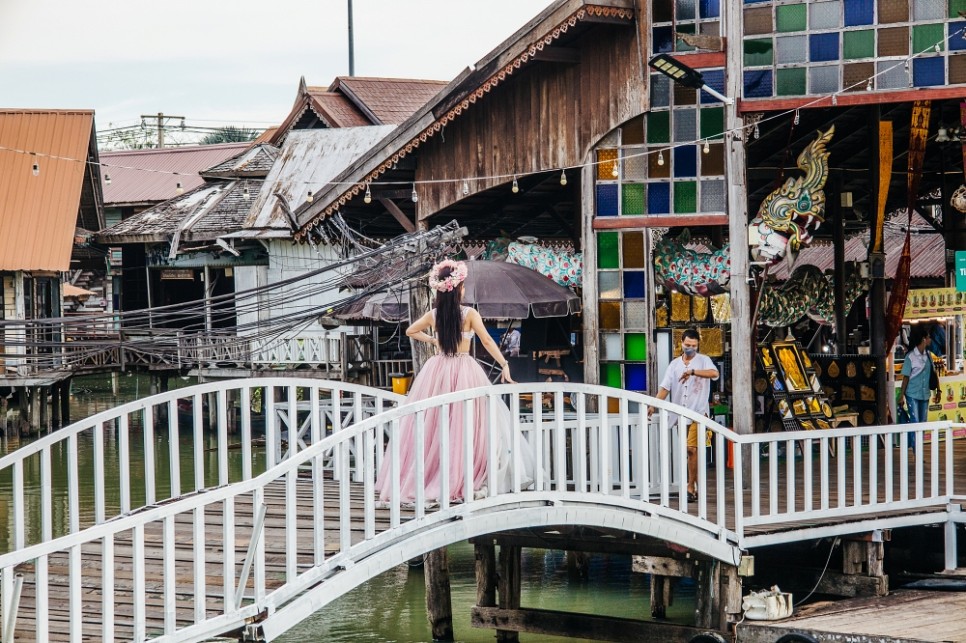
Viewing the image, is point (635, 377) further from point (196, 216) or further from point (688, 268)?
point (196, 216)

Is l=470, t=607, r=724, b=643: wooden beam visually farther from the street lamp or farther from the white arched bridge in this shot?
the street lamp

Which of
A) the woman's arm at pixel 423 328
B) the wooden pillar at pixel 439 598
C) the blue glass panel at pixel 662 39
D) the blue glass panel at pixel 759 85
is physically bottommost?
the wooden pillar at pixel 439 598

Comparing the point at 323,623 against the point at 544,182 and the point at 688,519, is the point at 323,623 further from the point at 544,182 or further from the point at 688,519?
the point at 544,182

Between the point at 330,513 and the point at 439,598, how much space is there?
3.45 metres

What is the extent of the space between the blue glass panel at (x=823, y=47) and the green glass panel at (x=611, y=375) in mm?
3539

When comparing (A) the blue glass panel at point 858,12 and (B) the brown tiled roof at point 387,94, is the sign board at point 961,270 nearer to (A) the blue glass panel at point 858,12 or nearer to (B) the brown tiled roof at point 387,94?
(A) the blue glass panel at point 858,12

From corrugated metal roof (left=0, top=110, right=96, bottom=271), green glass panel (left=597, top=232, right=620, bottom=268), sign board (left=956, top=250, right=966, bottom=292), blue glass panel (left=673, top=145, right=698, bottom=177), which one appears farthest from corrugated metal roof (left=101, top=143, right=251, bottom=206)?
sign board (left=956, top=250, right=966, bottom=292)

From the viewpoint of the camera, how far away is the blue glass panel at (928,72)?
12844 millimetres

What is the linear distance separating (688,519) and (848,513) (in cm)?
170

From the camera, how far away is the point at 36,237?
30.6 meters

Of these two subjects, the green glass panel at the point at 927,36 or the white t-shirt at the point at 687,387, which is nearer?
the white t-shirt at the point at 687,387

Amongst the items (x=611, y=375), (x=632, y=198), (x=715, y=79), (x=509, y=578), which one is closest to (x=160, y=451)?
(x=611, y=375)

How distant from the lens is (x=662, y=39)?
550 inches

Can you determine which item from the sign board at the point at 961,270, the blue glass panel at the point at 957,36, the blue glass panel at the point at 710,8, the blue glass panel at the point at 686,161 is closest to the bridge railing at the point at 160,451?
Result: the blue glass panel at the point at 686,161
